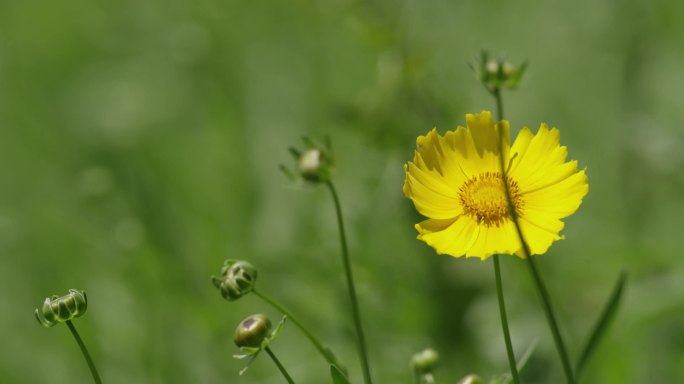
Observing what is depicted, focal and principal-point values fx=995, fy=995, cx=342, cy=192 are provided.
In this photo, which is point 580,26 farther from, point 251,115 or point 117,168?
point 117,168

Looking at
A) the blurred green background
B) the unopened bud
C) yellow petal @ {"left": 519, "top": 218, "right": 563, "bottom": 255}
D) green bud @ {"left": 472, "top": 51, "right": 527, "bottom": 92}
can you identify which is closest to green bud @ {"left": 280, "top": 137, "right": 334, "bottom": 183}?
the unopened bud

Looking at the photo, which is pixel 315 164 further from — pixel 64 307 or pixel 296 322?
pixel 64 307

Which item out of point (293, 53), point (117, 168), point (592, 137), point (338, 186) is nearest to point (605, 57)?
point (592, 137)

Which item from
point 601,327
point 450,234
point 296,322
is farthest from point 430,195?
point 601,327

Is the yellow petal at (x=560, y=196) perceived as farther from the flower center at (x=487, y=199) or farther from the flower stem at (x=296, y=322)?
the flower stem at (x=296, y=322)

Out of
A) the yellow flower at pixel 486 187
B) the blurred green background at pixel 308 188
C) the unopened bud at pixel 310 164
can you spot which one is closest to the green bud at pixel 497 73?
the yellow flower at pixel 486 187
